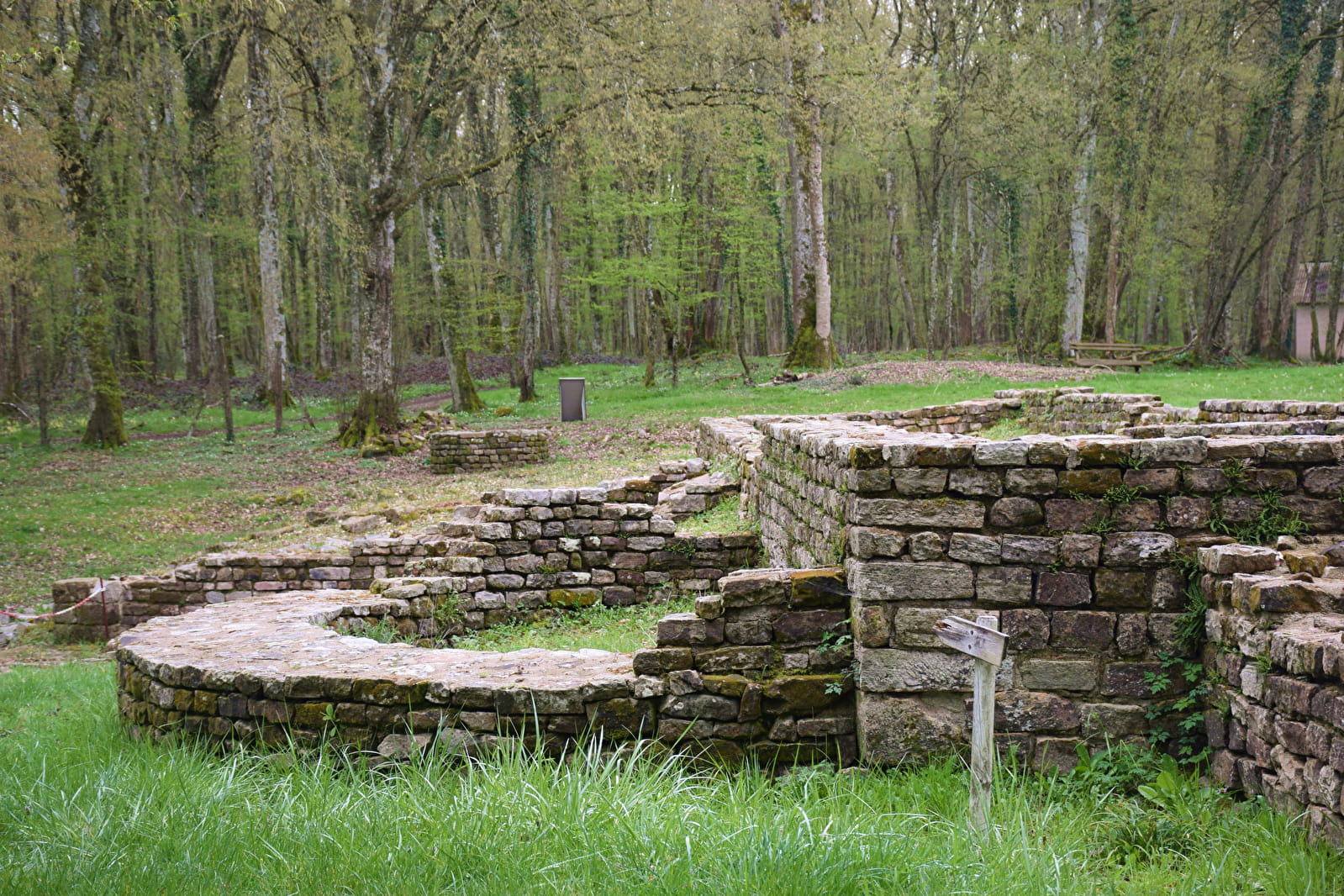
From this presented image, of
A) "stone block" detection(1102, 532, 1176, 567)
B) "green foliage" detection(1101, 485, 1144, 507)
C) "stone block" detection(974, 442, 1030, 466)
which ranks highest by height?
"stone block" detection(974, 442, 1030, 466)

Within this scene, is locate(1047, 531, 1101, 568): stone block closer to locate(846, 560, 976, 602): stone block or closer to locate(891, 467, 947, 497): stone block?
locate(846, 560, 976, 602): stone block

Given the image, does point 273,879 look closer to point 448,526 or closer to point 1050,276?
point 448,526

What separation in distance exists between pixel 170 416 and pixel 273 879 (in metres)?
27.8

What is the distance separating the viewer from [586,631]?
7910mm

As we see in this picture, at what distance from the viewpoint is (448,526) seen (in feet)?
31.1

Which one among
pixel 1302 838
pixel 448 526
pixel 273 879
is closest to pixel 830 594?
pixel 1302 838

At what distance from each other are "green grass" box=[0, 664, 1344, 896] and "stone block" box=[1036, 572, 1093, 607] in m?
0.90

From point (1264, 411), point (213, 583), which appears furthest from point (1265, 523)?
point (213, 583)

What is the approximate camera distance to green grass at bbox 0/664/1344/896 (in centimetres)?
312

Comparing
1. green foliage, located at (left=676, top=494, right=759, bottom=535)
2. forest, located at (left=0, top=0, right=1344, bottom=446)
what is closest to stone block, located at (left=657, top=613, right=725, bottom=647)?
green foliage, located at (left=676, top=494, right=759, bottom=535)

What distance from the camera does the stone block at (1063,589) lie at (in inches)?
176

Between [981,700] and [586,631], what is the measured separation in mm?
4956

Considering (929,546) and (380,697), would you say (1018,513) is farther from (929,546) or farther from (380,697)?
(380,697)

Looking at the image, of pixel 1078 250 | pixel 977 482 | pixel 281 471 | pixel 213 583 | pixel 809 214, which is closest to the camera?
pixel 977 482
